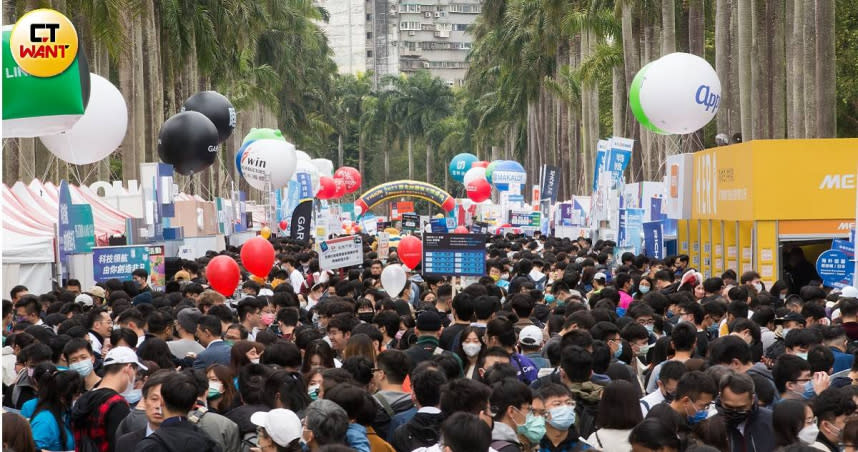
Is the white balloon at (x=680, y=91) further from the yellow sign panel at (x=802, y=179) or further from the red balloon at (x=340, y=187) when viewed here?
the red balloon at (x=340, y=187)

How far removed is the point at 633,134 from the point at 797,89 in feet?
53.9

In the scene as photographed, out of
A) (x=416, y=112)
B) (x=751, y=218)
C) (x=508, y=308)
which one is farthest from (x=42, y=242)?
(x=416, y=112)

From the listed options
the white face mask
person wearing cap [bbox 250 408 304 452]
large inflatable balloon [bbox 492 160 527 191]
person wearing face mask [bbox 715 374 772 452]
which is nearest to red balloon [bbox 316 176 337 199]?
large inflatable balloon [bbox 492 160 527 191]

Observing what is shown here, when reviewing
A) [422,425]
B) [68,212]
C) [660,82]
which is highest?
[660,82]

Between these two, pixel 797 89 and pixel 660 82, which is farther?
pixel 797 89

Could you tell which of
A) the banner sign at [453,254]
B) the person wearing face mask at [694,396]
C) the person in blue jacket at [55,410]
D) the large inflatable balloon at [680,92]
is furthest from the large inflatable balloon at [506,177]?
the person wearing face mask at [694,396]

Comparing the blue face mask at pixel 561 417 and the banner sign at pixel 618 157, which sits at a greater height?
the banner sign at pixel 618 157

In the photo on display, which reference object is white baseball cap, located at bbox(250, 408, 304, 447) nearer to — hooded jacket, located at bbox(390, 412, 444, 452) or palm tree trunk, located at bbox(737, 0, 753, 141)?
hooded jacket, located at bbox(390, 412, 444, 452)

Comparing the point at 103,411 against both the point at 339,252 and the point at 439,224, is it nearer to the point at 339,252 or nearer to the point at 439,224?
the point at 339,252

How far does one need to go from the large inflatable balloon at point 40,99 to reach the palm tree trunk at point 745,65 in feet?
81.5

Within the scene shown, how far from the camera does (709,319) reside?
12.2 meters

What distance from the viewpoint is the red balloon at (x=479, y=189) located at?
62.8m

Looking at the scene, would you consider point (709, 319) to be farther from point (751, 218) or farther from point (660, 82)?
point (660, 82)

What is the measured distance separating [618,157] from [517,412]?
2381cm
